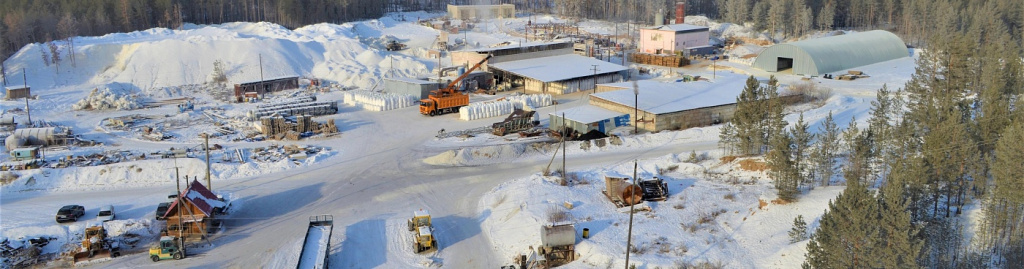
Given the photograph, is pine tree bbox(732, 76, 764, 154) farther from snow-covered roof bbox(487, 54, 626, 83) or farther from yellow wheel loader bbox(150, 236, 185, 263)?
snow-covered roof bbox(487, 54, 626, 83)

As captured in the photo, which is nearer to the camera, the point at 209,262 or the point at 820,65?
the point at 209,262

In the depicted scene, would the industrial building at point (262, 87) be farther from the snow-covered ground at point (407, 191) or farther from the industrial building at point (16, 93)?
the industrial building at point (16, 93)

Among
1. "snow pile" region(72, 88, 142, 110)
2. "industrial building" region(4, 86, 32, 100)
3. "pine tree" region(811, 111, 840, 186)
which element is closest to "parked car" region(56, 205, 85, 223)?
"snow pile" region(72, 88, 142, 110)

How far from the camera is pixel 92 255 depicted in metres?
23.2

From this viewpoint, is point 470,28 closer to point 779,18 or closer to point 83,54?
point 779,18

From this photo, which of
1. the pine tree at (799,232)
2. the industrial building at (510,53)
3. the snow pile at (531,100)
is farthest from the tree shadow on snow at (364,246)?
the industrial building at (510,53)

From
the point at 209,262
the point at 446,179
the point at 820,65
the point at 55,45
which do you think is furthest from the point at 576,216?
the point at 55,45

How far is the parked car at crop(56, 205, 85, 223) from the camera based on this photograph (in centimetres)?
2588

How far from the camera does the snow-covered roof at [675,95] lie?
39.6 meters

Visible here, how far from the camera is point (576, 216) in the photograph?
25.4 m

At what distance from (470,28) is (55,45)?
4448cm

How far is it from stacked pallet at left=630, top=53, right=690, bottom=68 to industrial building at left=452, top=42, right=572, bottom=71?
281 inches

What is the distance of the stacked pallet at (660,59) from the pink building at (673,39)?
2.48 meters

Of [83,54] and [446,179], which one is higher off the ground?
[83,54]
